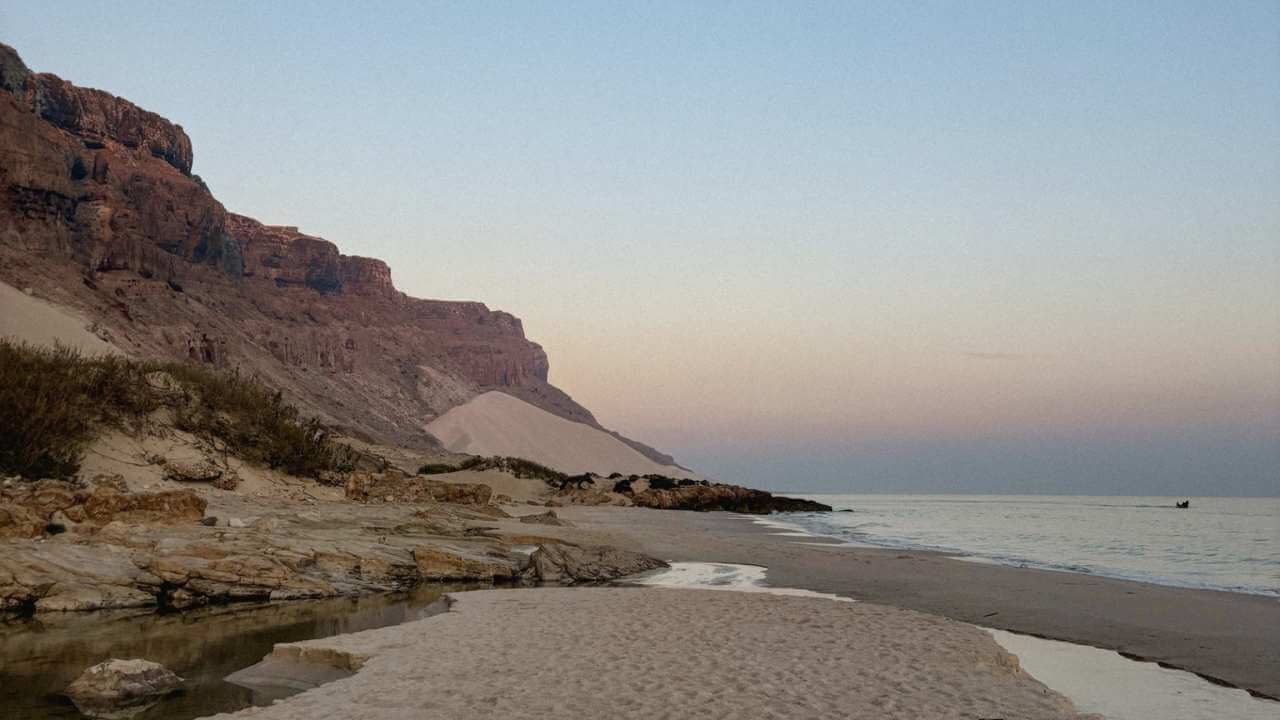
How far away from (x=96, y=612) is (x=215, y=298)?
79.7 metres

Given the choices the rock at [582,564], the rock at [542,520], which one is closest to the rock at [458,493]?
the rock at [542,520]

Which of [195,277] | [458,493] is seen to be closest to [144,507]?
[458,493]

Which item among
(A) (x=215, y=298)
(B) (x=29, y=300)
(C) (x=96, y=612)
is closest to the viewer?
(C) (x=96, y=612)

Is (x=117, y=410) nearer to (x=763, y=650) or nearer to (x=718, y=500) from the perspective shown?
(x=763, y=650)

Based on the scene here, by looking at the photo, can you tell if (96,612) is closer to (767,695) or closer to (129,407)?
(767,695)

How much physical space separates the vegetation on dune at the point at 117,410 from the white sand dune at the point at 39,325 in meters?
17.4

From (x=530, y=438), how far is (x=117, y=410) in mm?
76276

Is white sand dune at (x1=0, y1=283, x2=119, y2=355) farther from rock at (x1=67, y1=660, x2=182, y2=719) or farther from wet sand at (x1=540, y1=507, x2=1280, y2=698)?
rock at (x1=67, y1=660, x2=182, y2=719)

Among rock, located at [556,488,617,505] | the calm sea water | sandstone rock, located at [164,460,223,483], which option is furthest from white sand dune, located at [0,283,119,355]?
the calm sea water

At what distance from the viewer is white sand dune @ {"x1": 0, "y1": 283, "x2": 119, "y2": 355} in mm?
35594

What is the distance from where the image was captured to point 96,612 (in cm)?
945

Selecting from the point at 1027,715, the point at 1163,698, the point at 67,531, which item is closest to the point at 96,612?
the point at 67,531

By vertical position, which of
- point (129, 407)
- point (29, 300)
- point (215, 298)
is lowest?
point (129, 407)

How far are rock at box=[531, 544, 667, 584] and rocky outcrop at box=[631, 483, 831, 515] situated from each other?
26.6 metres
